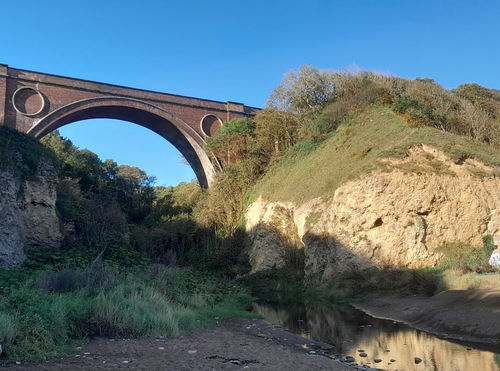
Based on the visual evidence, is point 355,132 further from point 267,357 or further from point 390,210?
point 267,357

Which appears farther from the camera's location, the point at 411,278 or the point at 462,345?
the point at 411,278

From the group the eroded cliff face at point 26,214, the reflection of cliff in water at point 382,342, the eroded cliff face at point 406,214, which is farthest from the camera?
the eroded cliff face at point 406,214

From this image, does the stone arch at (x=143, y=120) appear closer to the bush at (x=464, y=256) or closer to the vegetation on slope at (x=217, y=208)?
the vegetation on slope at (x=217, y=208)

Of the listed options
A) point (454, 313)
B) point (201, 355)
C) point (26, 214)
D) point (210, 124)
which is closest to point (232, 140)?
point (210, 124)

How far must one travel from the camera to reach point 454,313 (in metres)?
12.1

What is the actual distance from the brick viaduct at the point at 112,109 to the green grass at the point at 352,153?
1017 cm

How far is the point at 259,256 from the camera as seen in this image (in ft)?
92.2

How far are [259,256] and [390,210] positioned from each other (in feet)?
32.7

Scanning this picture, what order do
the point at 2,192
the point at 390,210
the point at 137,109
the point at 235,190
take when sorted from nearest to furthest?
1. the point at 2,192
2. the point at 390,210
3. the point at 235,190
4. the point at 137,109

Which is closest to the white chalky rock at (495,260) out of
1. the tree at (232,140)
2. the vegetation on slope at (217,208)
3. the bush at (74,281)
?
the vegetation on slope at (217,208)

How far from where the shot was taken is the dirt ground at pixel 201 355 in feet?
21.4

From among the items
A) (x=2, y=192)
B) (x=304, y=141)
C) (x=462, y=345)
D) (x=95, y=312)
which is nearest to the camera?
(x=95, y=312)

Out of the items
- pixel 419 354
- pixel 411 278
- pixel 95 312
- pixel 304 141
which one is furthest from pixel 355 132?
pixel 95 312

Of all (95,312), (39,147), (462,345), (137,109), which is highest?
(137,109)
